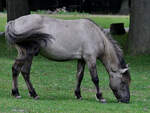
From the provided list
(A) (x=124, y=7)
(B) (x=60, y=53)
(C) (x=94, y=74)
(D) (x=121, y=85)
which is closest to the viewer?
(B) (x=60, y=53)

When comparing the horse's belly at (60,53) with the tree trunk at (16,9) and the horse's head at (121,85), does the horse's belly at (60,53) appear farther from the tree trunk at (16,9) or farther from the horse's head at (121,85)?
the tree trunk at (16,9)

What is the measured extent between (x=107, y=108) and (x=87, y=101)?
2.90ft

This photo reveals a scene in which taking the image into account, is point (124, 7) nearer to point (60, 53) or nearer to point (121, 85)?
point (121, 85)

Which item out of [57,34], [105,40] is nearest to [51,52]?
[57,34]

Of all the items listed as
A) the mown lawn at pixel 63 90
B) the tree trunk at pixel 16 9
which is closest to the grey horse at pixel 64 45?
the mown lawn at pixel 63 90

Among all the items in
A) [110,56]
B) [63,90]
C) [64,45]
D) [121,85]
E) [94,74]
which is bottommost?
[63,90]

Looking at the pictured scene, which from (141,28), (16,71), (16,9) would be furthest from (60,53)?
(16,9)

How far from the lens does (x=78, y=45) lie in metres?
10.5

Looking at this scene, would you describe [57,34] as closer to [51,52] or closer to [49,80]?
[51,52]

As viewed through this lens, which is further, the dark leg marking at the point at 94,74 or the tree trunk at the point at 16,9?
the tree trunk at the point at 16,9

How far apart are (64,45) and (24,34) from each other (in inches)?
33.9

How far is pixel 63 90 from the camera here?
1255 centimetres

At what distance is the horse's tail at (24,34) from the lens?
400 inches

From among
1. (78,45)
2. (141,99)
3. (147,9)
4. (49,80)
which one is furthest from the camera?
(147,9)
